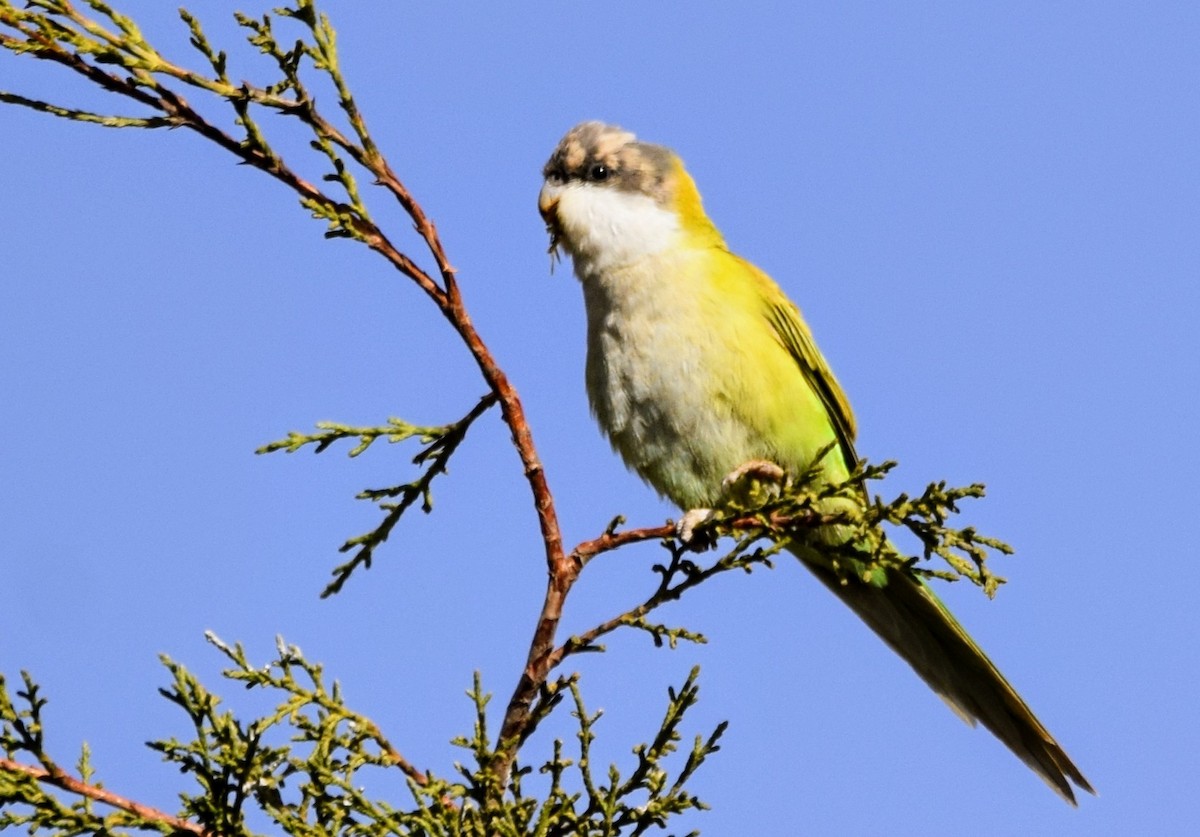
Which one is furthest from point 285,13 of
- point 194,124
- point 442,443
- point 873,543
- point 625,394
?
point 873,543

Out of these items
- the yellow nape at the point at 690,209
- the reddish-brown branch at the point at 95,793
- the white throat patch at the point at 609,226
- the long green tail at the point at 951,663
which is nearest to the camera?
the reddish-brown branch at the point at 95,793

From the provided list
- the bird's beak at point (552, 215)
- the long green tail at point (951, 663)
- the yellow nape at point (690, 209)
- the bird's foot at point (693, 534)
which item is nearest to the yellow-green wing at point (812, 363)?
the yellow nape at point (690, 209)

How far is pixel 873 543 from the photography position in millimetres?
3695

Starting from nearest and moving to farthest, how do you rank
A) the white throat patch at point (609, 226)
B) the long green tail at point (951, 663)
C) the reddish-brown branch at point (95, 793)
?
1. the reddish-brown branch at point (95, 793)
2. the long green tail at point (951, 663)
3. the white throat patch at point (609, 226)

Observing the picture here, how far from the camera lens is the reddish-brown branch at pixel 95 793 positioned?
126 inches

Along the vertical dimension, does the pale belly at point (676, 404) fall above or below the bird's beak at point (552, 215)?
below

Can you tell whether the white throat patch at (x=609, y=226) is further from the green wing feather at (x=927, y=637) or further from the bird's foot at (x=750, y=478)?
the bird's foot at (x=750, y=478)

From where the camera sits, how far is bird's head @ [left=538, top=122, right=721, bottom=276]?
17.1ft

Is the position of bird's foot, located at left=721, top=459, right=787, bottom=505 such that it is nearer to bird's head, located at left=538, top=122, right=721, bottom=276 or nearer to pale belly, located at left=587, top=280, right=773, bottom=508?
pale belly, located at left=587, top=280, right=773, bottom=508

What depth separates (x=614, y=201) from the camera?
5359mm

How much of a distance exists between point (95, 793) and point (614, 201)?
3051 millimetres

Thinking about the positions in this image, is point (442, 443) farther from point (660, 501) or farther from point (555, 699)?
point (660, 501)

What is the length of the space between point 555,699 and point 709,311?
6.66 ft

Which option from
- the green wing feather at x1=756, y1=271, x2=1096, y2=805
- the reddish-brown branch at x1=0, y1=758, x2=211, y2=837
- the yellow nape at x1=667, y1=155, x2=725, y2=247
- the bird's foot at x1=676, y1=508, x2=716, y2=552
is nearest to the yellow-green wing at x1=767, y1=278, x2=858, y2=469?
the green wing feather at x1=756, y1=271, x2=1096, y2=805
